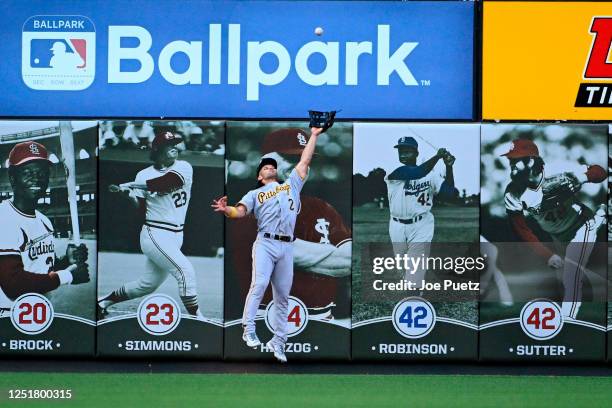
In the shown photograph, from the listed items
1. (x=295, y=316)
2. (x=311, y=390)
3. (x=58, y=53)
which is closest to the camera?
(x=311, y=390)

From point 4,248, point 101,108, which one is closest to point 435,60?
point 101,108

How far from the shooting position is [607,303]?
1226 cm

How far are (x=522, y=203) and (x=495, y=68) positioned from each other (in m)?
1.42

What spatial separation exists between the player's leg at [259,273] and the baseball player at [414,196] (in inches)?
62.3

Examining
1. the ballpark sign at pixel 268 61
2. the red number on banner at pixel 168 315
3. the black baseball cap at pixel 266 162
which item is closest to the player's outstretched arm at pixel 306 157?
the black baseball cap at pixel 266 162

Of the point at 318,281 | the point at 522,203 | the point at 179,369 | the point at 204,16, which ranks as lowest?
the point at 179,369

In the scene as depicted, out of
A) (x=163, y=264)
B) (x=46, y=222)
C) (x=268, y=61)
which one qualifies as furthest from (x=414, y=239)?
(x=46, y=222)

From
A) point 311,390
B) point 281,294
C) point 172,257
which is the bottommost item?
point 311,390

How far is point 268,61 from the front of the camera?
1263cm

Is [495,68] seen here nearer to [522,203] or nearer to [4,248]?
[522,203]

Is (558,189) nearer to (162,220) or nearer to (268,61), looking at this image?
(268,61)

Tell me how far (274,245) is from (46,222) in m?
2.58

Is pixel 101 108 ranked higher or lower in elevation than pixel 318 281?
higher

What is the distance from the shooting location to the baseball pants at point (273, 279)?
11.2 metres
